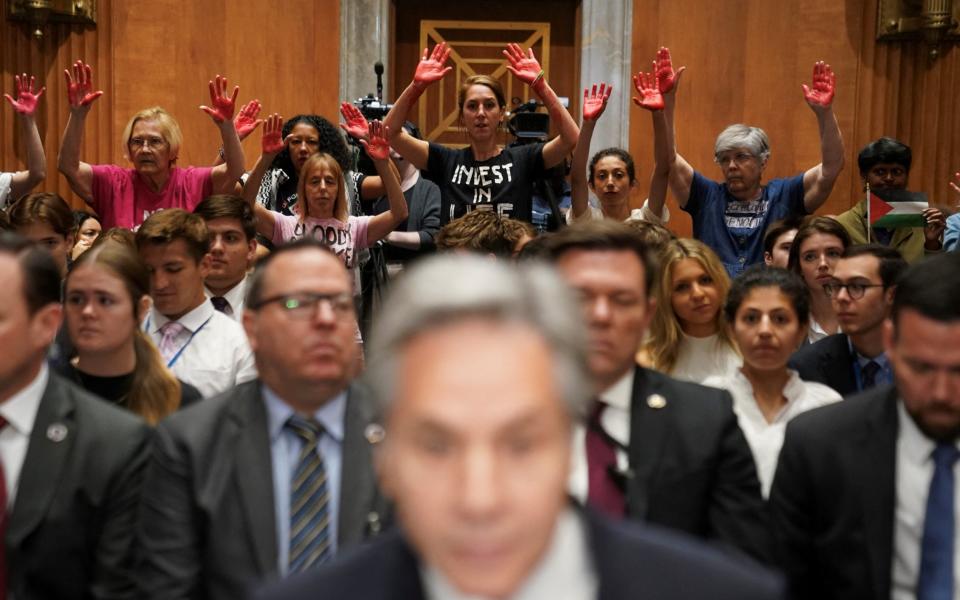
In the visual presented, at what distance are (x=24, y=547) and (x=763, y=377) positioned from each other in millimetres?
1884

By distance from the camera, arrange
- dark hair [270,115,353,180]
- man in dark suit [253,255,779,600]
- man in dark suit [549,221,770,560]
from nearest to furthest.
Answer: man in dark suit [253,255,779,600], man in dark suit [549,221,770,560], dark hair [270,115,353,180]

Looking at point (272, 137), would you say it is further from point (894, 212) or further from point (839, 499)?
point (839, 499)

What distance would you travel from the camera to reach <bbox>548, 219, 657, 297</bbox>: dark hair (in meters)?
2.23

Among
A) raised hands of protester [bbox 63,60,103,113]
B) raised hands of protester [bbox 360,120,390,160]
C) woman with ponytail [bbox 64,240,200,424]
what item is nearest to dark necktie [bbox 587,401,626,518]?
woman with ponytail [bbox 64,240,200,424]

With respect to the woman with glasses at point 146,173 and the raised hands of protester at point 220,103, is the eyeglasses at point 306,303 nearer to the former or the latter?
the woman with glasses at point 146,173

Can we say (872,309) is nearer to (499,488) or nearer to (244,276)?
(244,276)

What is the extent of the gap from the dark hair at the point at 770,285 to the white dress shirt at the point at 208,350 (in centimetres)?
137

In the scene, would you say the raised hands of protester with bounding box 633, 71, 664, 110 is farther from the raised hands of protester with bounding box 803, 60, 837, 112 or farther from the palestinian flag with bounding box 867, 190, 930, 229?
the palestinian flag with bounding box 867, 190, 930, 229

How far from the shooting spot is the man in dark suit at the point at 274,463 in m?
2.06

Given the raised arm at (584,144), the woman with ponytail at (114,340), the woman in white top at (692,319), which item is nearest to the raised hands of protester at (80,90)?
the raised arm at (584,144)

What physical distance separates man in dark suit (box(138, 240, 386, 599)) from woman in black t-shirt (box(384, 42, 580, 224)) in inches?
97.5

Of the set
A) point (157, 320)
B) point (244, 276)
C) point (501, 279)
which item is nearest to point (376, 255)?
point (244, 276)

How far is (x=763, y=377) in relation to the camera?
316 centimetres

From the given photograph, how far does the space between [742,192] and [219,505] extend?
3262 millimetres
